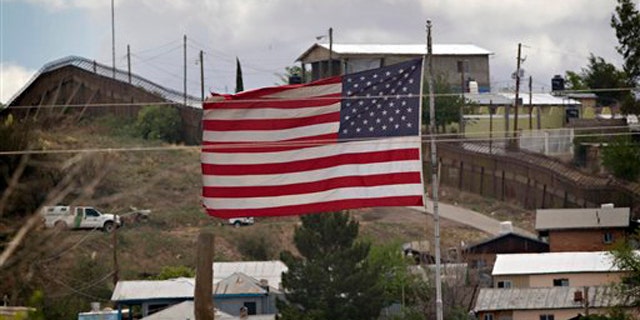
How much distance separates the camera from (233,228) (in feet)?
311

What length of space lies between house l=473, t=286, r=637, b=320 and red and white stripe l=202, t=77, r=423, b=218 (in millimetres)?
34715

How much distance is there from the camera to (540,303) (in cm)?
6506

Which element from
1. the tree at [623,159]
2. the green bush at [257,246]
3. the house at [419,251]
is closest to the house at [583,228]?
the house at [419,251]

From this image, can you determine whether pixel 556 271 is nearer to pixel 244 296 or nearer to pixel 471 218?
pixel 244 296

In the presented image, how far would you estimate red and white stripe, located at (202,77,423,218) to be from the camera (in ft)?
94.9

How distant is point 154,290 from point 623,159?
35080 millimetres

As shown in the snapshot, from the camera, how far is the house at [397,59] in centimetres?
12256

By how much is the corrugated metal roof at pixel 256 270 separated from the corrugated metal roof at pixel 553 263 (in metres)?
8.93

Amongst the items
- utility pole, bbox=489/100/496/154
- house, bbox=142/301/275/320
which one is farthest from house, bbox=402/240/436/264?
house, bbox=142/301/275/320

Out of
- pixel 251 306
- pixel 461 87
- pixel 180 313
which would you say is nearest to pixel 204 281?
pixel 180 313

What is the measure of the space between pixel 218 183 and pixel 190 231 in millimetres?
65649

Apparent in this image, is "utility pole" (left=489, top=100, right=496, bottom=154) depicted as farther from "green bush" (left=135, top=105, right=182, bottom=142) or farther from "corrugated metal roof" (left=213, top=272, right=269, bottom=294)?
"corrugated metal roof" (left=213, top=272, right=269, bottom=294)

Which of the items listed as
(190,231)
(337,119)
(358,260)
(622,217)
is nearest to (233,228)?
(190,231)

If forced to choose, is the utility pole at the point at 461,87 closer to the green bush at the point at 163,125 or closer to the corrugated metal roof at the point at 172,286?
the green bush at the point at 163,125
